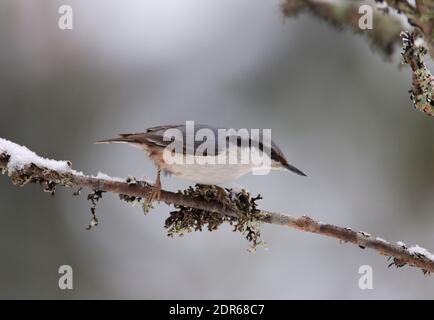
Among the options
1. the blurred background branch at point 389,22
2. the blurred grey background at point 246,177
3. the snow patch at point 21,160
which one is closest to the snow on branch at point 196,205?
the snow patch at point 21,160

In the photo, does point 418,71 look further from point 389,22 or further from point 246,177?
point 246,177

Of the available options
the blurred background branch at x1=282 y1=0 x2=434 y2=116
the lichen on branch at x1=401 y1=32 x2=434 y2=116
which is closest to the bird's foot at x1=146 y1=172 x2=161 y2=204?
the blurred background branch at x1=282 y1=0 x2=434 y2=116

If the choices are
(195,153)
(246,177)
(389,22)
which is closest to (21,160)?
(195,153)

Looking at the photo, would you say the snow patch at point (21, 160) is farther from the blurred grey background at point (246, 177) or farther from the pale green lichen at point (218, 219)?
the blurred grey background at point (246, 177)

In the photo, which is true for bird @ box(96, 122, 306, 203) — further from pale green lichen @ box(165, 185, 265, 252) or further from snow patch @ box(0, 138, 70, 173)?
snow patch @ box(0, 138, 70, 173)
